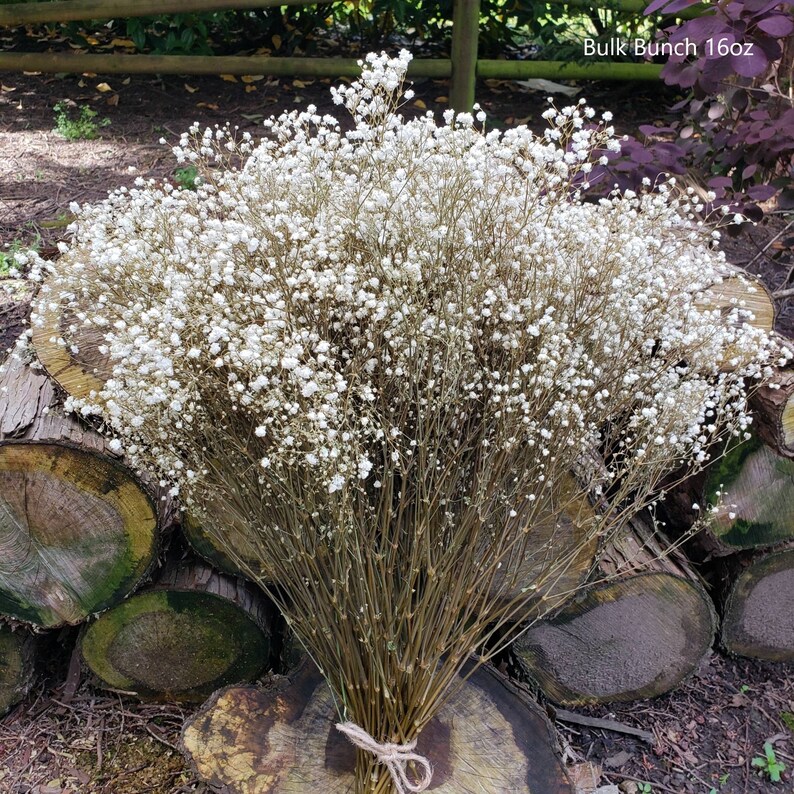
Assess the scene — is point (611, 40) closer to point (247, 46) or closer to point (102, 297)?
point (247, 46)

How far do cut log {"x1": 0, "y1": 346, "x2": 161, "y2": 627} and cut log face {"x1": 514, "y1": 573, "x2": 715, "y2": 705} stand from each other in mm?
1161

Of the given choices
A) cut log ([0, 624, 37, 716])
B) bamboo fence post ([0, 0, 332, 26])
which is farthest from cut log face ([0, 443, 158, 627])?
bamboo fence post ([0, 0, 332, 26])

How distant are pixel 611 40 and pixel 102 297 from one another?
3.84m

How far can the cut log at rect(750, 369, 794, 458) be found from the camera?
1.99 m

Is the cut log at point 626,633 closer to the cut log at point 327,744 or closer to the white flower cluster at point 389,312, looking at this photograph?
the cut log at point 327,744

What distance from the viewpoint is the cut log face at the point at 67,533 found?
6.43 feet

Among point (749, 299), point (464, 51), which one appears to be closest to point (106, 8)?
point (464, 51)

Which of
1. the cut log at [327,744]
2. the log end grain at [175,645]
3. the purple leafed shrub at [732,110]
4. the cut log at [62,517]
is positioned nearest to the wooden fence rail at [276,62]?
the purple leafed shrub at [732,110]

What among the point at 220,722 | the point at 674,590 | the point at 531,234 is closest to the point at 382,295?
the point at 531,234

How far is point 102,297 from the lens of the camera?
1559 mm

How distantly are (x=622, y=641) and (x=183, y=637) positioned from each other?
1282 millimetres

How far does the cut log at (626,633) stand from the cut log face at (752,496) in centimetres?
18

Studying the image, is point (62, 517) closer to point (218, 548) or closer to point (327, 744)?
point (218, 548)

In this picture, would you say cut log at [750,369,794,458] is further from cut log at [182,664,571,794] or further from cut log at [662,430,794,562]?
cut log at [182,664,571,794]
